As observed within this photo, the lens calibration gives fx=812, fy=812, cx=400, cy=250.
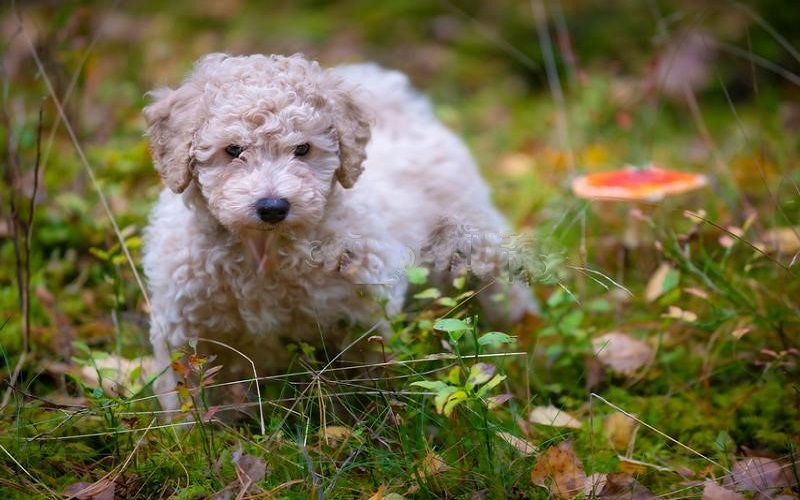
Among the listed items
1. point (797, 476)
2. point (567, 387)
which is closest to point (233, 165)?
Result: point (567, 387)

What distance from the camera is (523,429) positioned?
3.04 metres

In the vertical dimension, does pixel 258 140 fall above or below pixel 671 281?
above

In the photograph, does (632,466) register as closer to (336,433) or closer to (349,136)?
(336,433)

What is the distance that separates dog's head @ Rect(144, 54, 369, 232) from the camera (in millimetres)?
2844

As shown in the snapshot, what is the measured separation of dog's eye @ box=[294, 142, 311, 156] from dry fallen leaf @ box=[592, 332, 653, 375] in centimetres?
152

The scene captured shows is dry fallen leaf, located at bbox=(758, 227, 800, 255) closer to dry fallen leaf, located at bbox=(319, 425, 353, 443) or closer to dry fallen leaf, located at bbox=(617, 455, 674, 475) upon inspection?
dry fallen leaf, located at bbox=(617, 455, 674, 475)

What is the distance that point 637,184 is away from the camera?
378 cm

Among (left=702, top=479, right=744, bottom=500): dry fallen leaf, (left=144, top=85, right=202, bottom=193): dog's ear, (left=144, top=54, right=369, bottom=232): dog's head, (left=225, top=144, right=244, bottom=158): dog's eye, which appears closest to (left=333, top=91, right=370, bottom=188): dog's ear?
(left=144, top=54, right=369, bottom=232): dog's head

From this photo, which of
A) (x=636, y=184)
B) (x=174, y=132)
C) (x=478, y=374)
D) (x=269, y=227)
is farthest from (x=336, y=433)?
(x=636, y=184)

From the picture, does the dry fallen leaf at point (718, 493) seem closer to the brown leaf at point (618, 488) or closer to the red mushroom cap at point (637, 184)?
the brown leaf at point (618, 488)

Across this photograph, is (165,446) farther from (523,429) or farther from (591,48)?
(591,48)

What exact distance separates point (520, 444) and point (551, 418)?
44cm

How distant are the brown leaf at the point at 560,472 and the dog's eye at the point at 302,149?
1.37 meters

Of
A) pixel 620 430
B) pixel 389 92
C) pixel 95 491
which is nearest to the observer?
pixel 95 491
